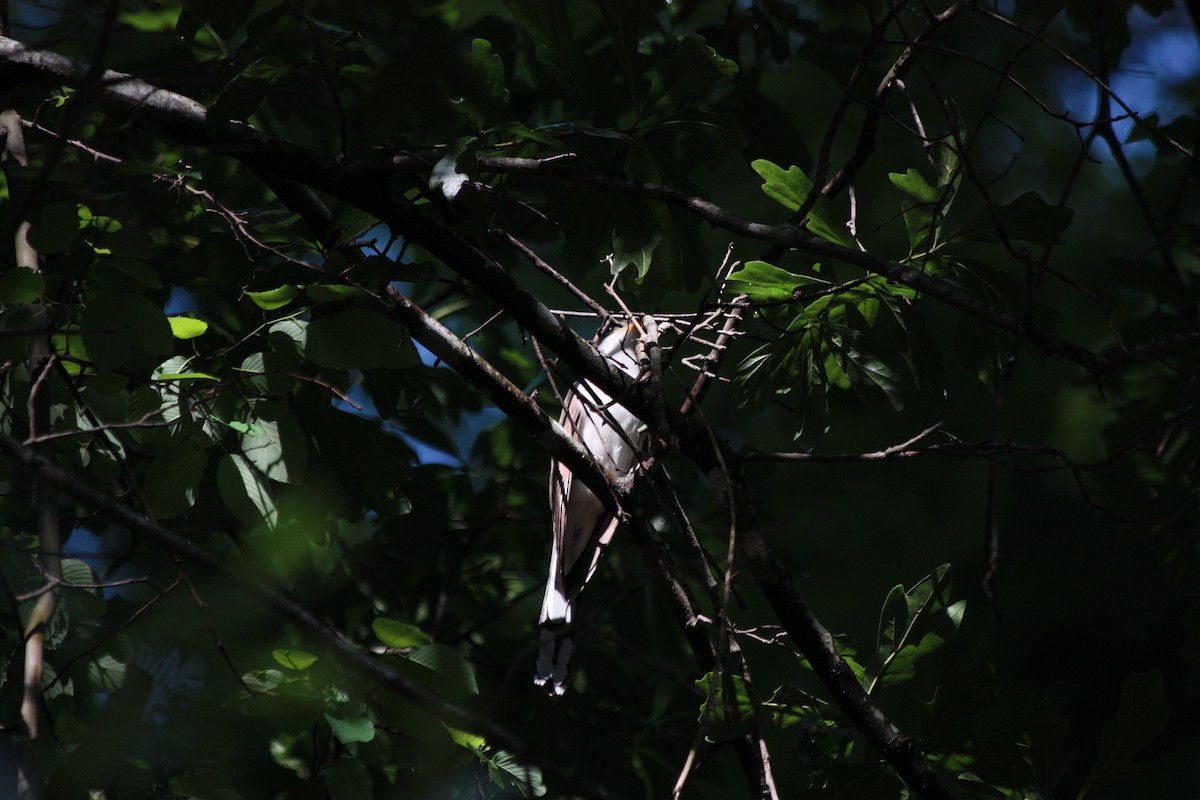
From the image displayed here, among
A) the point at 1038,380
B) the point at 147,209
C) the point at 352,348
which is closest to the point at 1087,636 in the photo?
the point at 1038,380

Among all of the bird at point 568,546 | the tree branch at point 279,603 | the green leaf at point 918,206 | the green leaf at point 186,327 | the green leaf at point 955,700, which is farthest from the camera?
the bird at point 568,546

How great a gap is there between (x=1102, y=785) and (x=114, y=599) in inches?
94.2

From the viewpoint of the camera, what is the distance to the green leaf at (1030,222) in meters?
2.11

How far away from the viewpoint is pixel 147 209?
237 cm

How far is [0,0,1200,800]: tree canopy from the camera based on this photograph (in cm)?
184

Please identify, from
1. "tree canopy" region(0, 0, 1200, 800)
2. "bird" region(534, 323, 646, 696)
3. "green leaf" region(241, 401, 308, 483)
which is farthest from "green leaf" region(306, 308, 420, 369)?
"bird" region(534, 323, 646, 696)

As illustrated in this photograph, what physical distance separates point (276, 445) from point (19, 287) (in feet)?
1.76

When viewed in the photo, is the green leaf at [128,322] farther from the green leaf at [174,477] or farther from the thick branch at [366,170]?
the thick branch at [366,170]

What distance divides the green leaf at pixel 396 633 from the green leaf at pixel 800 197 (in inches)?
44.1

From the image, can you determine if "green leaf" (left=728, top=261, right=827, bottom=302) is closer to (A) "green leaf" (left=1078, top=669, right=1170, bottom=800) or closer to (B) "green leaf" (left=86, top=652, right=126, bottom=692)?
(A) "green leaf" (left=1078, top=669, right=1170, bottom=800)

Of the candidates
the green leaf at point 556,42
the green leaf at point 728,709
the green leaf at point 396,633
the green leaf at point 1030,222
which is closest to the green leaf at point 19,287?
the green leaf at point 396,633

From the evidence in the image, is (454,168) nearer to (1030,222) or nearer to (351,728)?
(351,728)

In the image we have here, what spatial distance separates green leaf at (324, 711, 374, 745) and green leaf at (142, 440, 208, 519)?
19.7 inches

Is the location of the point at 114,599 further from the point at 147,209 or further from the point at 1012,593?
the point at 1012,593
